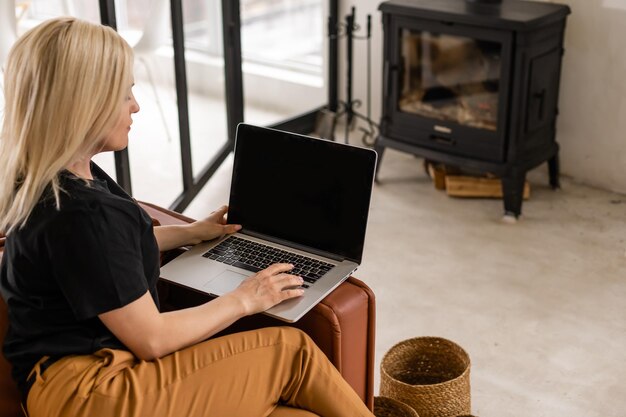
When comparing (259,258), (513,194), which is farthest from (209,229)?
(513,194)

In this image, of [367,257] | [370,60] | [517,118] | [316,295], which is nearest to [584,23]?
[517,118]

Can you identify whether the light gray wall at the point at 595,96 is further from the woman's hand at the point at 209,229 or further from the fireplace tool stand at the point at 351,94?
the woman's hand at the point at 209,229

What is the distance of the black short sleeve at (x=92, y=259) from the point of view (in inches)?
56.9

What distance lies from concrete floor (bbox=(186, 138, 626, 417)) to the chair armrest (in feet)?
2.02

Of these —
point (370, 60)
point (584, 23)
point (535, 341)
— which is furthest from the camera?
point (370, 60)

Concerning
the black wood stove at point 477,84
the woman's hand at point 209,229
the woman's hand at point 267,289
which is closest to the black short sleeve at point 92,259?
the woman's hand at point 267,289

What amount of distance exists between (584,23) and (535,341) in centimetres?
151

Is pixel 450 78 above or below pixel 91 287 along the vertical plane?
below

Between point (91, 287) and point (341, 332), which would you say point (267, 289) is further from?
point (91, 287)

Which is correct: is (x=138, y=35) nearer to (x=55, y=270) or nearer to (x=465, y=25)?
(x=465, y=25)

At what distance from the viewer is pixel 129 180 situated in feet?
10.1

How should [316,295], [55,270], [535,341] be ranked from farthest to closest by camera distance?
[535,341] < [316,295] < [55,270]

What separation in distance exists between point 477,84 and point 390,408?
1.77 meters

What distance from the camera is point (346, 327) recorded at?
5.72ft
